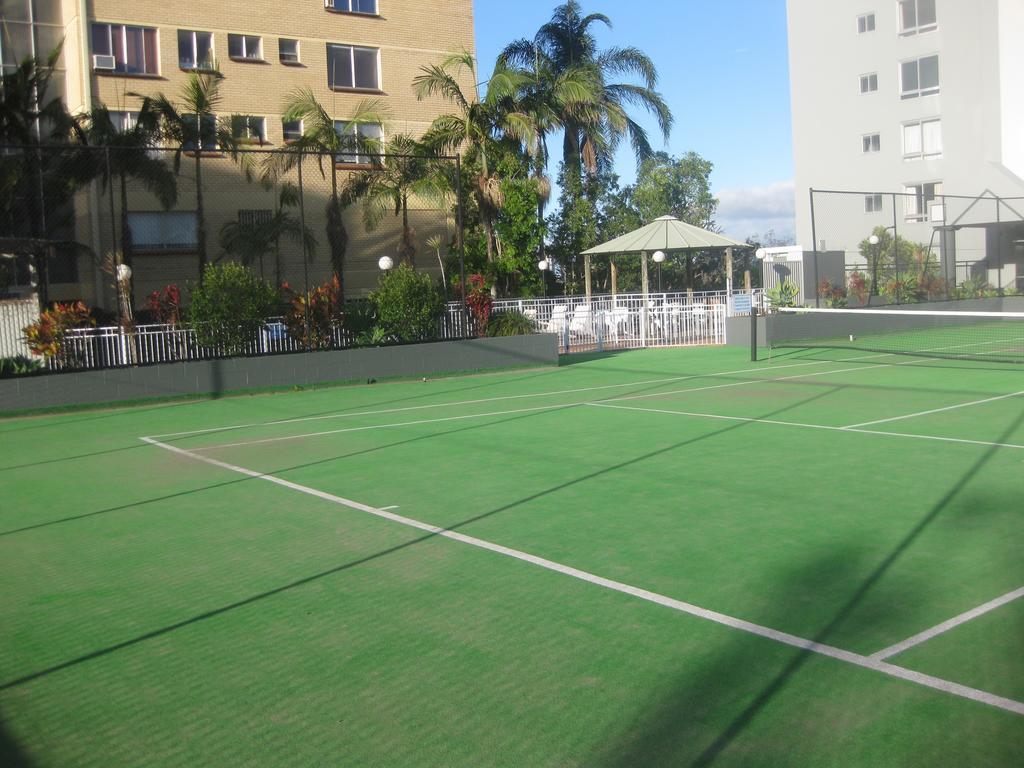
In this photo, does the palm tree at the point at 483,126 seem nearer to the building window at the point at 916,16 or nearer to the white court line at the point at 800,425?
the white court line at the point at 800,425

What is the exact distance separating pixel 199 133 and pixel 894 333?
21.6m

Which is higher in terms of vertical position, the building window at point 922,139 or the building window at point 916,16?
the building window at point 916,16

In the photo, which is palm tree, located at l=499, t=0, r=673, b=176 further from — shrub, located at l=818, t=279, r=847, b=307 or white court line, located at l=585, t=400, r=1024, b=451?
white court line, located at l=585, t=400, r=1024, b=451

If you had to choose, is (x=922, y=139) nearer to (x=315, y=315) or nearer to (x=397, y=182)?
(x=397, y=182)

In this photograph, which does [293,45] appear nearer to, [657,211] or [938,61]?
[657,211]

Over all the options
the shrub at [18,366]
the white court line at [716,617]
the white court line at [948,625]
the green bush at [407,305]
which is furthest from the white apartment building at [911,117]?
the white court line at [948,625]

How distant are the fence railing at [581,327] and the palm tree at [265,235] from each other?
4338 millimetres

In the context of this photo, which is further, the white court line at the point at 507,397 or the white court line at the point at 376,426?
the white court line at the point at 507,397

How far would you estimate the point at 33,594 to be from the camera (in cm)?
714

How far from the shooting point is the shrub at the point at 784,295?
97.7 ft

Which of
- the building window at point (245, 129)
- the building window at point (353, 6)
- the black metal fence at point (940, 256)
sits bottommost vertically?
the black metal fence at point (940, 256)

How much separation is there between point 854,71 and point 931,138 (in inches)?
211

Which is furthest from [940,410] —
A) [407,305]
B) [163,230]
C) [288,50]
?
[288,50]

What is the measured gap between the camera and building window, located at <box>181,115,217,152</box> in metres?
28.9
